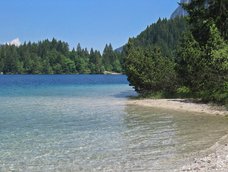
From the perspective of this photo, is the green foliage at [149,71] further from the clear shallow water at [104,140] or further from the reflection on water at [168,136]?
the clear shallow water at [104,140]

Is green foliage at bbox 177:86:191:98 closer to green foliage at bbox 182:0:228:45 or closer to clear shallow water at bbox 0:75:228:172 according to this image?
green foliage at bbox 182:0:228:45

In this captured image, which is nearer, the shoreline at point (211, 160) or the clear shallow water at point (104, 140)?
the shoreline at point (211, 160)

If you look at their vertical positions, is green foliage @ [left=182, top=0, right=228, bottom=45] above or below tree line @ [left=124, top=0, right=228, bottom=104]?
above

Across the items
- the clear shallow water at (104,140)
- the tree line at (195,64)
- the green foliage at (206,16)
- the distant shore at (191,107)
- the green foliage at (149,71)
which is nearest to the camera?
the clear shallow water at (104,140)

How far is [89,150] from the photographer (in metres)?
17.9

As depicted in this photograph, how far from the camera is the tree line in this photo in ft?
115

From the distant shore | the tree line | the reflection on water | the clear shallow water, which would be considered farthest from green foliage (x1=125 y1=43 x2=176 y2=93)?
the clear shallow water

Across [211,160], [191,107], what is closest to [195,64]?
[191,107]

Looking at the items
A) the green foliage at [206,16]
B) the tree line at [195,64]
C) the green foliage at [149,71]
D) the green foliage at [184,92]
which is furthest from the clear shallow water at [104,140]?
the green foliage at [149,71]

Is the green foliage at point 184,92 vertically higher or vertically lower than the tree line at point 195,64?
lower

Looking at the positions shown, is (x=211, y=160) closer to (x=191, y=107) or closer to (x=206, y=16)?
(x=191, y=107)

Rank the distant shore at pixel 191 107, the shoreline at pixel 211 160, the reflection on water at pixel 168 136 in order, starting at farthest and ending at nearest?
the distant shore at pixel 191 107
the reflection on water at pixel 168 136
the shoreline at pixel 211 160

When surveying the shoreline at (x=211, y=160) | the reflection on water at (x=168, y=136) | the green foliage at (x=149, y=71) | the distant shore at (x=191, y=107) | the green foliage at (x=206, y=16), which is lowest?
the distant shore at (x=191, y=107)

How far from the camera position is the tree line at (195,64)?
35156 mm
